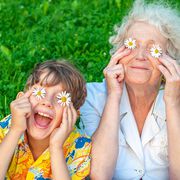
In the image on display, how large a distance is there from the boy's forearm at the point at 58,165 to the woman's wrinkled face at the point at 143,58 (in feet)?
2.29

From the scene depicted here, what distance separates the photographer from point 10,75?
5820mm

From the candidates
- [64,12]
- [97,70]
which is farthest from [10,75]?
[64,12]

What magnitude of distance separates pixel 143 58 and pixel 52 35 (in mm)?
2899

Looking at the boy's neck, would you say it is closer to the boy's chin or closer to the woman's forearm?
the boy's chin

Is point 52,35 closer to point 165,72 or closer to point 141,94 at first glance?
point 141,94

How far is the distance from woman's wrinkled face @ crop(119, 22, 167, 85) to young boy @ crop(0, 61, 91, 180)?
1.09 feet

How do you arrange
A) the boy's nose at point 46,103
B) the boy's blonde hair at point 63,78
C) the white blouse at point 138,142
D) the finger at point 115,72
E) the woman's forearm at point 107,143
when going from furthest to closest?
the white blouse at point 138,142
the finger at point 115,72
the woman's forearm at point 107,143
the boy's blonde hair at point 63,78
the boy's nose at point 46,103

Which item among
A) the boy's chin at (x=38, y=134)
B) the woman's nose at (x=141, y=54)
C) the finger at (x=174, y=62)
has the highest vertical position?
the woman's nose at (x=141, y=54)

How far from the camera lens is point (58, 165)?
3588 millimetres

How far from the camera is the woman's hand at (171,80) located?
12.8 ft

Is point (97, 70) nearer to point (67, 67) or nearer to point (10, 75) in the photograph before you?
point (10, 75)

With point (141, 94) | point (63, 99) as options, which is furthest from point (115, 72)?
point (63, 99)

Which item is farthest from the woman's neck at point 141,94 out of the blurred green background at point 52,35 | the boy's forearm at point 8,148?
the blurred green background at point 52,35

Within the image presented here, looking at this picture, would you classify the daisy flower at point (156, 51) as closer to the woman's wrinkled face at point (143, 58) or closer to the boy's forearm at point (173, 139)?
the woman's wrinkled face at point (143, 58)
